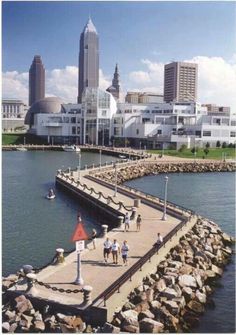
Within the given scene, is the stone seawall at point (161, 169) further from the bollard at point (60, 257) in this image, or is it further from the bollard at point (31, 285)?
the bollard at point (31, 285)

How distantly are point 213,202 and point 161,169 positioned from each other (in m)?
22.1

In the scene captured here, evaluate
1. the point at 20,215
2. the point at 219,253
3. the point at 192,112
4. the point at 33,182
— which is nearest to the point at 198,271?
the point at 219,253

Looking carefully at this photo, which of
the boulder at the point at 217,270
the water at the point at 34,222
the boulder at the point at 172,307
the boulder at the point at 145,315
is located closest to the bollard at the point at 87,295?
the boulder at the point at 145,315

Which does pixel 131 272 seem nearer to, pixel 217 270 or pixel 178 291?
pixel 178 291

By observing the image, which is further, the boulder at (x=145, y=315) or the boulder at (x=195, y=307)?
the boulder at (x=195, y=307)

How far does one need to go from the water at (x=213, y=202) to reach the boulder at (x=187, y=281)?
36.8 inches

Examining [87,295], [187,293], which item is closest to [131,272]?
[187,293]

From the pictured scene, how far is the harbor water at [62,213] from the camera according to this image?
59.1ft

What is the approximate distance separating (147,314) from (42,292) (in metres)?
3.18

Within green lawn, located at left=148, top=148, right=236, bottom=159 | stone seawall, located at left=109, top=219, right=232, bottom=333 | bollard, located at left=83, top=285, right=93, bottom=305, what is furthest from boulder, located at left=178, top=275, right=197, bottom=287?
green lawn, located at left=148, top=148, right=236, bottom=159

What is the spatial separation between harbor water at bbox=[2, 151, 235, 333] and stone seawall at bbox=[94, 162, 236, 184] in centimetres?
151

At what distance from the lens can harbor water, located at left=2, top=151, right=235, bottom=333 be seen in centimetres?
1802

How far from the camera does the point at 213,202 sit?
37188 mm

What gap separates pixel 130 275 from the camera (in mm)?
15914
